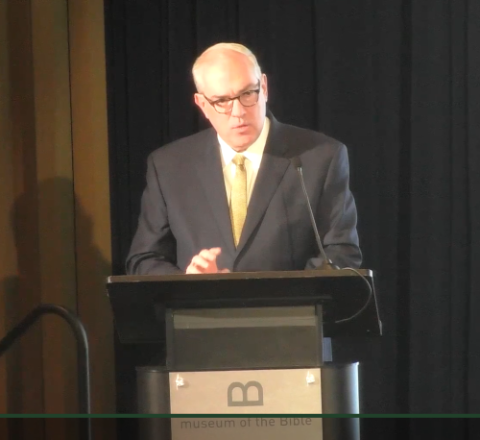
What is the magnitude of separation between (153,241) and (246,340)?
1.10 meters

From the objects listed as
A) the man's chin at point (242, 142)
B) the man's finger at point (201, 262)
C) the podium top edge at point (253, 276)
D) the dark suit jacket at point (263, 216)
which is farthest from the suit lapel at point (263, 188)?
the podium top edge at point (253, 276)

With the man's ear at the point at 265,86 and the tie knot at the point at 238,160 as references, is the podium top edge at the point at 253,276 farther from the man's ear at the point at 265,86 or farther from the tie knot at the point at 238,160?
the man's ear at the point at 265,86

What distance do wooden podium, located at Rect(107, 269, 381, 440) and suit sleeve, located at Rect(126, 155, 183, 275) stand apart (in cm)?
75

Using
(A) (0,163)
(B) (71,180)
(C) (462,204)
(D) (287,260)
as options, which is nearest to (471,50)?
Result: (C) (462,204)

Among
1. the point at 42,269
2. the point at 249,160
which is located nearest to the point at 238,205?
the point at 249,160

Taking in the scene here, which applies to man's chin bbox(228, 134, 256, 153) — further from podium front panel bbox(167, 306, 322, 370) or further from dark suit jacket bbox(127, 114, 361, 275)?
A: podium front panel bbox(167, 306, 322, 370)

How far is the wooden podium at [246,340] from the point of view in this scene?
5.59 ft

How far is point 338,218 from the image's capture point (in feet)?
9.32

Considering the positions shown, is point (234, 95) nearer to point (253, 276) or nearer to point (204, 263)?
point (204, 263)

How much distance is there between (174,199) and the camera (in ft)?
9.48

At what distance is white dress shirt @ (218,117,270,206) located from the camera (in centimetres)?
277

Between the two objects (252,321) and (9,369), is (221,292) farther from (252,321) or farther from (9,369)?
(9,369)

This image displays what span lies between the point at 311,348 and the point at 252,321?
0.14 metres

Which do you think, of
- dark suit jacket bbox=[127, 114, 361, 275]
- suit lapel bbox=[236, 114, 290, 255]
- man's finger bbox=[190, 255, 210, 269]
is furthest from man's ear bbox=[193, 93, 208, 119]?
man's finger bbox=[190, 255, 210, 269]
